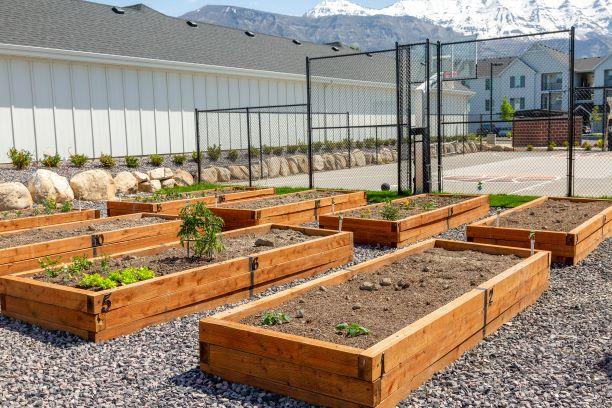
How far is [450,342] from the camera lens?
4719 mm

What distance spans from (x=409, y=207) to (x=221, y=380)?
23.1 feet

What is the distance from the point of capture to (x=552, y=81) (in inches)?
2448

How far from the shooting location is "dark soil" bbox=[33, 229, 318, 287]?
6.38 meters

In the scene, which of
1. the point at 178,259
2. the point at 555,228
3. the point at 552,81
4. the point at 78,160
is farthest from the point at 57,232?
the point at 552,81

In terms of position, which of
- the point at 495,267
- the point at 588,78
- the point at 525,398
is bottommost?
the point at 525,398

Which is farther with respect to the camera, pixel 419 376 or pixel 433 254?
pixel 433 254

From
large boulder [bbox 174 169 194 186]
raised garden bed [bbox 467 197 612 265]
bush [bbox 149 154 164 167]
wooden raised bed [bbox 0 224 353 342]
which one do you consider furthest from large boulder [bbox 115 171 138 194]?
raised garden bed [bbox 467 197 612 265]

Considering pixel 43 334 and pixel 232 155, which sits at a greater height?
pixel 232 155

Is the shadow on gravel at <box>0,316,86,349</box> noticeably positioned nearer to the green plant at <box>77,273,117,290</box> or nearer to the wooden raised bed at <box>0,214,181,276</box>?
the green plant at <box>77,273,117,290</box>

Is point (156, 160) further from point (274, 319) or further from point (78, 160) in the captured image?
point (274, 319)

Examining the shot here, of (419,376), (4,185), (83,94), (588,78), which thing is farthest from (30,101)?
(588,78)

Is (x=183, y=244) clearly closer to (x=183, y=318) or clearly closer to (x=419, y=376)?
(x=183, y=318)

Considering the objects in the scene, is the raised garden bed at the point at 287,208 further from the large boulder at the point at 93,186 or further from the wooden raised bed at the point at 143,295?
the large boulder at the point at 93,186

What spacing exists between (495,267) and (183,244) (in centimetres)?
340
